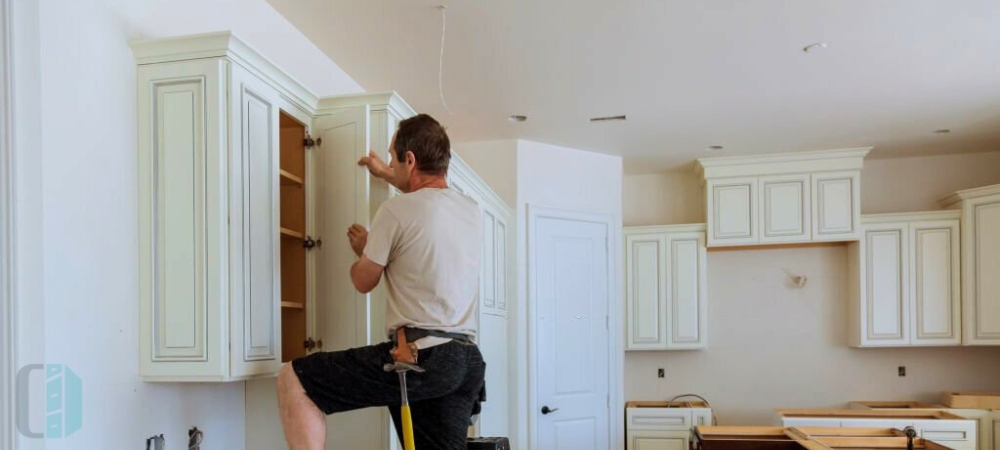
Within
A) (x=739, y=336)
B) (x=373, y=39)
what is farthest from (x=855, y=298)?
(x=373, y=39)

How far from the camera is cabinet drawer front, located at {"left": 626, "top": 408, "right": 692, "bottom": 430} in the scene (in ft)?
18.5

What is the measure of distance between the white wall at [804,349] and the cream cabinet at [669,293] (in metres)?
0.33

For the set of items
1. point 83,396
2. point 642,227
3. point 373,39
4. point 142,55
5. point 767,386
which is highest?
point 373,39

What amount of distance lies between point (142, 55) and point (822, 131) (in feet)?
14.5

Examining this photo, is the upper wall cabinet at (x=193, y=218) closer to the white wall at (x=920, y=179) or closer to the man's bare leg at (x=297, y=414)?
the man's bare leg at (x=297, y=414)

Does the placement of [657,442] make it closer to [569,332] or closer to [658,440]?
[658,440]

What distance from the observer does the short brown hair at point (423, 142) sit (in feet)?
7.07

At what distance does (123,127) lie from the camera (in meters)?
2.03

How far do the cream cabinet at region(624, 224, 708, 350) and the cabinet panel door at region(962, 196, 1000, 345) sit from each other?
1.84 meters

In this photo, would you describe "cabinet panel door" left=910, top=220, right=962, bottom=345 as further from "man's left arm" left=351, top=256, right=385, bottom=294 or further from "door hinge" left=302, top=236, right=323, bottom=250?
"man's left arm" left=351, top=256, right=385, bottom=294

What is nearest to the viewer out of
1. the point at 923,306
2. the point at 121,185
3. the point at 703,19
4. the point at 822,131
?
the point at 121,185

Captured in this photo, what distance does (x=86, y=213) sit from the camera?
1897 mm

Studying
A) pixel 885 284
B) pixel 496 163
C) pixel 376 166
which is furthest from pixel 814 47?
pixel 885 284

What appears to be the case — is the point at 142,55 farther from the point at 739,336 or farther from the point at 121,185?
the point at 739,336
